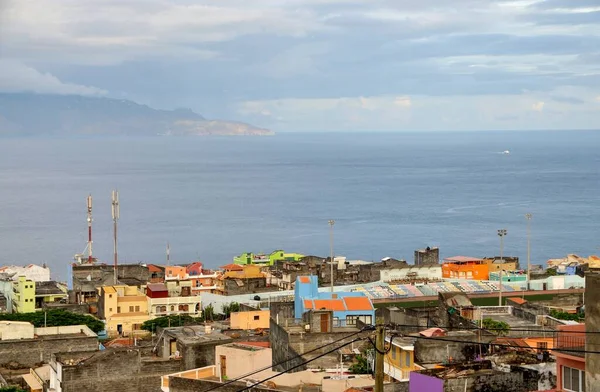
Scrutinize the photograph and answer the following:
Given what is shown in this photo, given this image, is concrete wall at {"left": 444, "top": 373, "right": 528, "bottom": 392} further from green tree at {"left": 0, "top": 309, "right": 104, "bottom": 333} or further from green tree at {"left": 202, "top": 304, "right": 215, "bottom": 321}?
green tree at {"left": 202, "top": 304, "right": 215, "bottom": 321}

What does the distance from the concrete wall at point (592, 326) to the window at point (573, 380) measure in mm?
1282

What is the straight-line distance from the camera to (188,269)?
68625mm

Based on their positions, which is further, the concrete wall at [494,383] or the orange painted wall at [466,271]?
the orange painted wall at [466,271]

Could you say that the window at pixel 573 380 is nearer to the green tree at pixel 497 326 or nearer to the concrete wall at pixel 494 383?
the concrete wall at pixel 494 383

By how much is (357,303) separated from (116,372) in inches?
321

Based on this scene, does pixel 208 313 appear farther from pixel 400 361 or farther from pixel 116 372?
pixel 400 361

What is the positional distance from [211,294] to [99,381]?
2937cm

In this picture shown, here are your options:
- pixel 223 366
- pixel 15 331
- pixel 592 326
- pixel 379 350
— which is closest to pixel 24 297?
pixel 15 331

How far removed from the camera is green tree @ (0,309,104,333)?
4791cm

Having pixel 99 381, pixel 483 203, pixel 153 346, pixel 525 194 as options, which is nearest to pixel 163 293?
pixel 153 346

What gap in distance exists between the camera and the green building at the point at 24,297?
56850 millimetres

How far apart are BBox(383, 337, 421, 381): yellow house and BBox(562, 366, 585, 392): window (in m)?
7.45

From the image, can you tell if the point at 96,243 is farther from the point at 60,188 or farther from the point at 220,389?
the point at 220,389

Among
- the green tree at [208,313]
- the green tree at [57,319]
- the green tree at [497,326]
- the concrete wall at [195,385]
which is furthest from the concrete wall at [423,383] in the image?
the green tree at [208,313]
